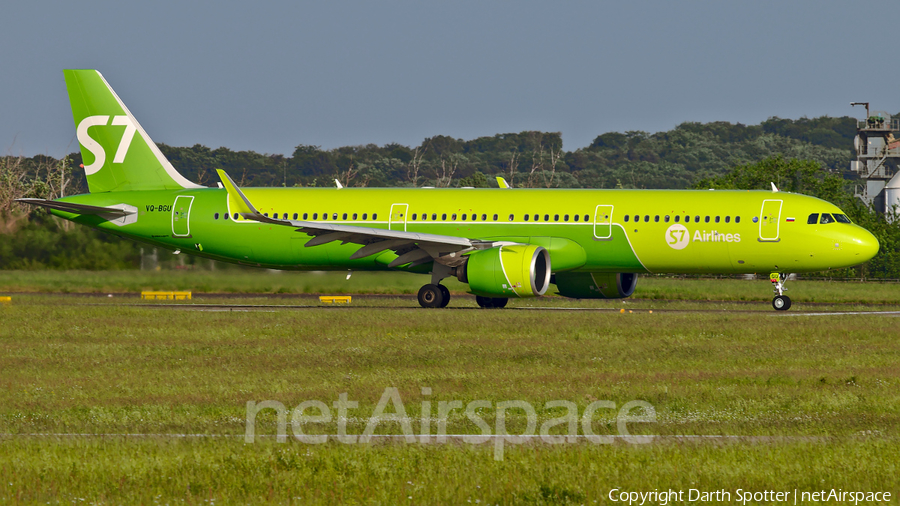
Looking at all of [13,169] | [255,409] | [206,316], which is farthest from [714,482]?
[13,169]

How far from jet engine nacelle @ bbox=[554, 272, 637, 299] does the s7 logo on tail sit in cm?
1504

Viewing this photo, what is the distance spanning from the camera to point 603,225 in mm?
31453

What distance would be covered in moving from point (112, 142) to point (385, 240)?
11.2 meters

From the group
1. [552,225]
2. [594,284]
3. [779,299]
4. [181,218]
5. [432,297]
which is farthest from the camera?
[181,218]

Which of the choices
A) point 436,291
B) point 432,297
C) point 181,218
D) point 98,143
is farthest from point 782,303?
point 98,143

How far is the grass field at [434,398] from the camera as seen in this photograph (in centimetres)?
931

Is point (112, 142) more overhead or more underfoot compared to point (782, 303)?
more overhead

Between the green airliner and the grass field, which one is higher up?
the green airliner

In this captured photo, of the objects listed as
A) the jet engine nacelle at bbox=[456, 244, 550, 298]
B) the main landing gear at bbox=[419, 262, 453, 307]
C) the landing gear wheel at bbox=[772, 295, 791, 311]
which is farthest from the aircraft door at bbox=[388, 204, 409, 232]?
the landing gear wheel at bbox=[772, 295, 791, 311]

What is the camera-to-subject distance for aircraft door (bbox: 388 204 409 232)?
109ft

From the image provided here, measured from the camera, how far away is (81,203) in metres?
35.4

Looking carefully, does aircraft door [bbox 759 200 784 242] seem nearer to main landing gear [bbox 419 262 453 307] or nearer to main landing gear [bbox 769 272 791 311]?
main landing gear [bbox 769 272 791 311]

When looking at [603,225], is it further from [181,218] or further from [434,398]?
[434,398]

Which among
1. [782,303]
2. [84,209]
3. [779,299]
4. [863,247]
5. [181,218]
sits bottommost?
[782,303]
